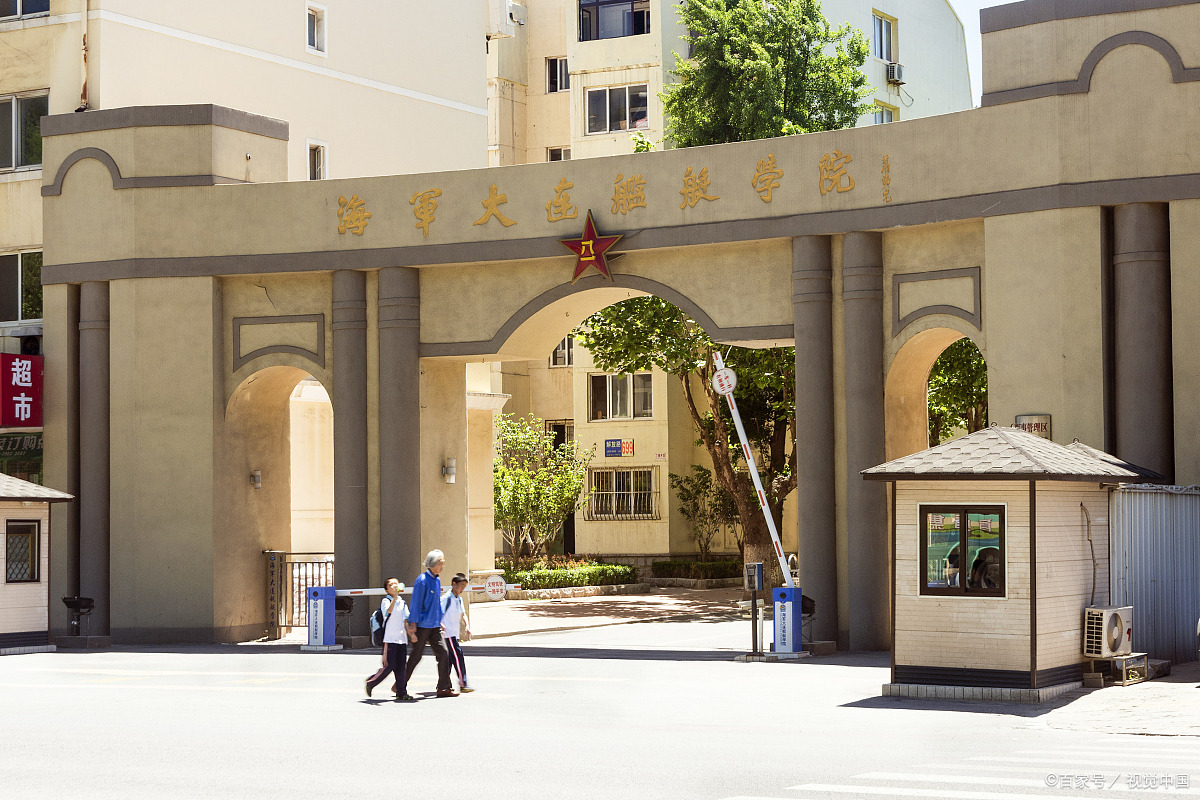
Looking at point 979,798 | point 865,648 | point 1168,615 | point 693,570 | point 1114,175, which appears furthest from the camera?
point 693,570

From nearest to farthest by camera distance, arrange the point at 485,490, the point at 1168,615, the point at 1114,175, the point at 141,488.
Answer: the point at 1168,615 → the point at 1114,175 → the point at 141,488 → the point at 485,490

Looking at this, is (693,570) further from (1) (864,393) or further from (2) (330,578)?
(1) (864,393)

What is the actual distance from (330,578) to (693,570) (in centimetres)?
1690

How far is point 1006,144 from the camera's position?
2033 cm

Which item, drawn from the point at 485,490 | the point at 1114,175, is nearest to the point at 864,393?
the point at 1114,175

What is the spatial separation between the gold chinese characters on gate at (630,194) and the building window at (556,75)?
98.6 feet

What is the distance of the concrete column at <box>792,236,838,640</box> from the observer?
21.9 meters

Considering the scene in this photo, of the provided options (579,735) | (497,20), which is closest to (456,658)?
(579,735)

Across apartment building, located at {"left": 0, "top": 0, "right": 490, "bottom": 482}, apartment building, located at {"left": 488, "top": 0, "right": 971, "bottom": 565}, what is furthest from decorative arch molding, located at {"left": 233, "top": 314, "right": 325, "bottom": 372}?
apartment building, located at {"left": 488, "top": 0, "right": 971, "bottom": 565}

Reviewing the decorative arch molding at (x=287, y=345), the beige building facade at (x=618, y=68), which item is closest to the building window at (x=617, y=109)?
the beige building facade at (x=618, y=68)

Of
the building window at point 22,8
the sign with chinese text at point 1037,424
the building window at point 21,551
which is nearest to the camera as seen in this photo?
the sign with chinese text at point 1037,424

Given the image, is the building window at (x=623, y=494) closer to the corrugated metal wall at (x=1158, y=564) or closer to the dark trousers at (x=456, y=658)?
the corrugated metal wall at (x=1158, y=564)

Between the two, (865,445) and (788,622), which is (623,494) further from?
(788,622)

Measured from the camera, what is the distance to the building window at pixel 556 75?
2106 inches
